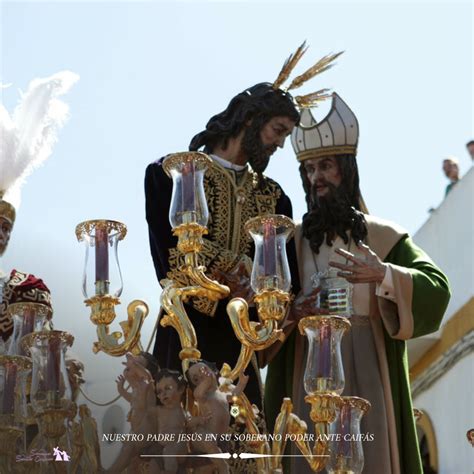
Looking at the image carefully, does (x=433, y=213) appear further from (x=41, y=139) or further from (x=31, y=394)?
(x=31, y=394)

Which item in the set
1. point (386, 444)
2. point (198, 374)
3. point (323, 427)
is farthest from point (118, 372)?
point (386, 444)

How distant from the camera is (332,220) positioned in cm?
872

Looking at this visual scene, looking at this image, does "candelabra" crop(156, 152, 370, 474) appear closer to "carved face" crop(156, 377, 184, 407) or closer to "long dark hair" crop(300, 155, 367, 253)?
"carved face" crop(156, 377, 184, 407)

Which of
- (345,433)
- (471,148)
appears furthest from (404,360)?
(471,148)

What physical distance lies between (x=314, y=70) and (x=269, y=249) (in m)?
1.64

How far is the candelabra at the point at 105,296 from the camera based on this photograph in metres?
7.12

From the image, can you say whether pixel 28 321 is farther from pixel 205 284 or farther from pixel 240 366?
pixel 240 366

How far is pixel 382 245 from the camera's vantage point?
8.80 meters

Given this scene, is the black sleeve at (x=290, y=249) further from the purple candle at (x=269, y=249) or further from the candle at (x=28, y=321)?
the candle at (x=28, y=321)

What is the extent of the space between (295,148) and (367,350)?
3.38 ft

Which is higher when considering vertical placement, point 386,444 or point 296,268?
point 296,268

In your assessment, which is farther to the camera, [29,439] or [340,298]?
[340,298]

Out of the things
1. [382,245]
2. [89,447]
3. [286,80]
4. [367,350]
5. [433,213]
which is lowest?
[89,447]

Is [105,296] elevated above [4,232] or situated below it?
below
